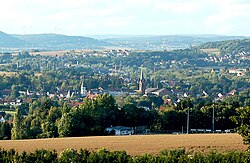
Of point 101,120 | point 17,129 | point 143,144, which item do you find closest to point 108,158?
point 143,144

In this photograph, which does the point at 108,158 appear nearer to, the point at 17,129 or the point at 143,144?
the point at 143,144

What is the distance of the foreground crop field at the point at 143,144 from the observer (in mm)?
37312

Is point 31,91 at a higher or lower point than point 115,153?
lower

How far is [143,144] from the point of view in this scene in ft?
129

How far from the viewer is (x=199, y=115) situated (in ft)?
185

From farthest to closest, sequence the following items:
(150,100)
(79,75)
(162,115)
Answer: (79,75)
(150,100)
(162,115)

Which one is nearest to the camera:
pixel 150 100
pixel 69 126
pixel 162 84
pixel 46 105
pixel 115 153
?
pixel 115 153

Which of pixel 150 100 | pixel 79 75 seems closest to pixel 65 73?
pixel 79 75

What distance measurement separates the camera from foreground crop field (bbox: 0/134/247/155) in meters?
37.3

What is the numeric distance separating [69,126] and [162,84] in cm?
8983

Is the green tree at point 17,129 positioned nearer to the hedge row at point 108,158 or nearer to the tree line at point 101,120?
the tree line at point 101,120

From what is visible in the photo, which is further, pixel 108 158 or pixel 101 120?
pixel 101 120

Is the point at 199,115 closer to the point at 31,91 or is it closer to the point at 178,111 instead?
the point at 178,111

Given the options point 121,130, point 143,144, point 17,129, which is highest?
point 143,144
